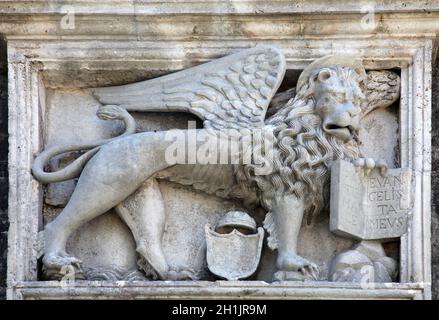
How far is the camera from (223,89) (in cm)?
915

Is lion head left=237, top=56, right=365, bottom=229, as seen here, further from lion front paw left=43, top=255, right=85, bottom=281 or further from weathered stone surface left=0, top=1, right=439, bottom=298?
lion front paw left=43, top=255, right=85, bottom=281

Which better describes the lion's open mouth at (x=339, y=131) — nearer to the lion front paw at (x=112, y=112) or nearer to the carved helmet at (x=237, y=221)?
the carved helmet at (x=237, y=221)

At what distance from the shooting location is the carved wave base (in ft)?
28.5

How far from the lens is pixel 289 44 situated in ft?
30.3

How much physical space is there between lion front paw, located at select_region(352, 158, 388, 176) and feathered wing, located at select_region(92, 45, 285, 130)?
0.52 metres

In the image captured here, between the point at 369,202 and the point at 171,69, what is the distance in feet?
3.94

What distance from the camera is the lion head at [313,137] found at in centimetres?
895

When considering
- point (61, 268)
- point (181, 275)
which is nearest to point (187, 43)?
point (181, 275)

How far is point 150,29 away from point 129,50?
15 cm

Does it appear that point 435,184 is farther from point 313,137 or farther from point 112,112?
point 112,112

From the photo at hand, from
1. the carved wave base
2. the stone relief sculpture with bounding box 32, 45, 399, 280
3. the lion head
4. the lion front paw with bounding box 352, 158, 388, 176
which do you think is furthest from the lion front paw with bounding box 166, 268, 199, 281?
the lion front paw with bounding box 352, 158, 388, 176

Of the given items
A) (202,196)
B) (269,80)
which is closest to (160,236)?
(202,196)

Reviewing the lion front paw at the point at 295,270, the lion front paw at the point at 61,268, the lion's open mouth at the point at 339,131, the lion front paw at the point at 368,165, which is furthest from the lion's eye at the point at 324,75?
the lion front paw at the point at 61,268

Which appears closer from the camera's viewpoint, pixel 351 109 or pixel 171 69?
pixel 351 109
